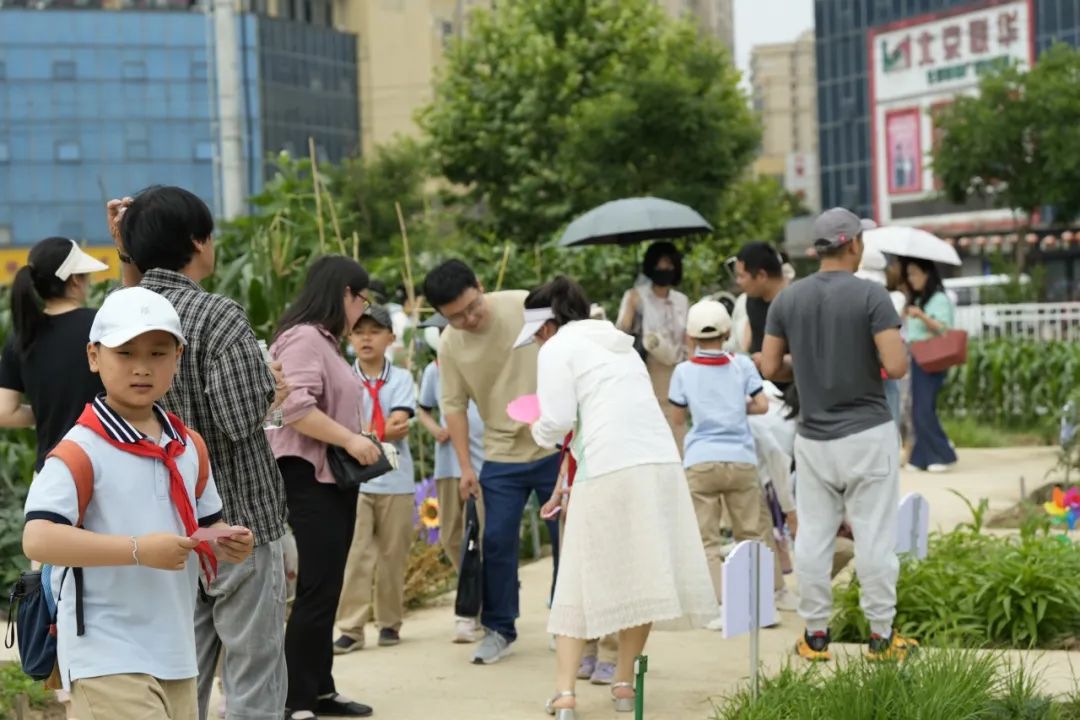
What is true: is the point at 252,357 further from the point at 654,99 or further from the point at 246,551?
the point at 654,99

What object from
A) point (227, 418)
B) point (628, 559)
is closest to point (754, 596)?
point (628, 559)

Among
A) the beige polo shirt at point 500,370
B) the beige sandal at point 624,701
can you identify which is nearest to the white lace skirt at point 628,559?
the beige sandal at point 624,701

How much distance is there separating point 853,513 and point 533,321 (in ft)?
5.08

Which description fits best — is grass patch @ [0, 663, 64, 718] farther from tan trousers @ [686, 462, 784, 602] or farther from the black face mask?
the black face mask

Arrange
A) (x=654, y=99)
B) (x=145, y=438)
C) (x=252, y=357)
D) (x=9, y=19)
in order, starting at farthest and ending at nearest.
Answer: (x=9, y=19) < (x=654, y=99) < (x=252, y=357) < (x=145, y=438)

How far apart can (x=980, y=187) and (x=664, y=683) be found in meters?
42.3

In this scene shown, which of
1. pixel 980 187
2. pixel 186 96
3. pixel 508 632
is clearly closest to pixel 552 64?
pixel 980 187

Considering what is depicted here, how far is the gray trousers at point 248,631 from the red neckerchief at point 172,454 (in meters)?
0.98

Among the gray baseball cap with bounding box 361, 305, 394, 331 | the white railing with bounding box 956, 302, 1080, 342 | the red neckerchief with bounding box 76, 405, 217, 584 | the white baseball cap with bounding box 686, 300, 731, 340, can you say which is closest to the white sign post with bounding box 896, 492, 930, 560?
the white baseball cap with bounding box 686, 300, 731, 340

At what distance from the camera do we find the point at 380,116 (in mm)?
98438

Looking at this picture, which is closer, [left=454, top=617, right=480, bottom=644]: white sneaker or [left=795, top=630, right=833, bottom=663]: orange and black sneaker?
[left=795, top=630, right=833, bottom=663]: orange and black sneaker

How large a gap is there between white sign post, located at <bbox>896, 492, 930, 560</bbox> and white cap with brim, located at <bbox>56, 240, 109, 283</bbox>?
3.66 m

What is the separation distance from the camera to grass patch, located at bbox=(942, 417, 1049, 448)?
17.2 metres

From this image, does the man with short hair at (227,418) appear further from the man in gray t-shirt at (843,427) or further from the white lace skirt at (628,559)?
the man in gray t-shirt at (843,427)
